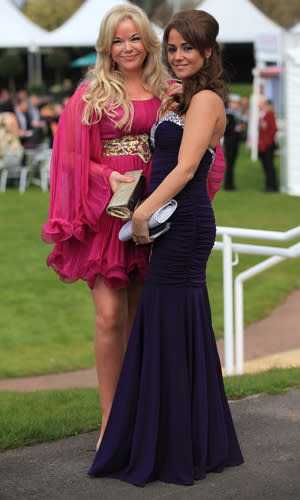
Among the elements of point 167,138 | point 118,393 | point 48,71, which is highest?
point 167,138

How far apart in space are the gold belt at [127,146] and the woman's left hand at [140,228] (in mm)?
481

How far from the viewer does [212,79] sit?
3.25 metres

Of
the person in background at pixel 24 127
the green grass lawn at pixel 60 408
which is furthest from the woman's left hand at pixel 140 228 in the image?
the person in background at pixel 24 127

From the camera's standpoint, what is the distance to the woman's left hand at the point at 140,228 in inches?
128

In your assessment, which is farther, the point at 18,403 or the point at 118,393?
the point at 18,403

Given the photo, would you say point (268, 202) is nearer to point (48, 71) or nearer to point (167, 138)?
point (167, 138)

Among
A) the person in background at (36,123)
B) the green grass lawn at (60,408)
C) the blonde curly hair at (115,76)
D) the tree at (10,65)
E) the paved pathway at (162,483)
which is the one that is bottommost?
the tree at (10,65)

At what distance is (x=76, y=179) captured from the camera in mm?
3609

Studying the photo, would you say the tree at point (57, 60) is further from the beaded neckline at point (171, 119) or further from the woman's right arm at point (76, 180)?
the beaded neckline at point (171, 119)

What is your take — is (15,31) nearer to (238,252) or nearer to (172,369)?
(238,252)

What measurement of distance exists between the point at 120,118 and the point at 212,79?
515 mm

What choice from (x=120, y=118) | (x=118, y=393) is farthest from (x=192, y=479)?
(x=120, y=118)

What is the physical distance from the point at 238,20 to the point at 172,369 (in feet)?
76.8

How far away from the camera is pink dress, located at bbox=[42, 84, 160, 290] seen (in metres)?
3.59
